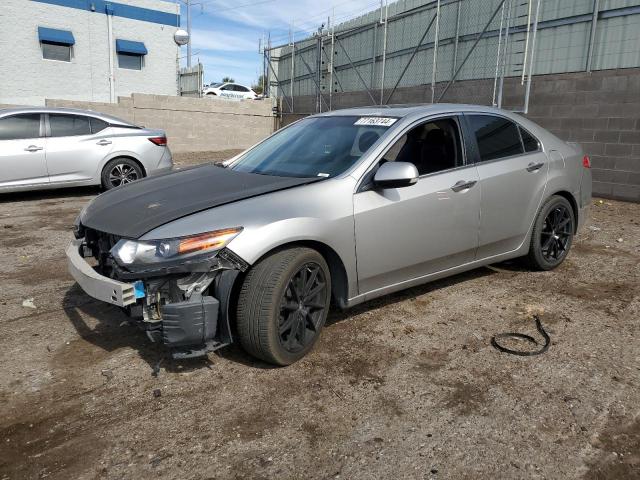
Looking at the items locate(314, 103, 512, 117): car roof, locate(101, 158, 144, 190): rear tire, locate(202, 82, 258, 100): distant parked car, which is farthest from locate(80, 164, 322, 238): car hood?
locate(202, 82, 258, 100): distant parked car

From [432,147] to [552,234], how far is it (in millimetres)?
1713

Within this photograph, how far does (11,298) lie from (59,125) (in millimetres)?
5064

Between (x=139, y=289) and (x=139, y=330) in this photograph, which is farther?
(x=139, y=330)

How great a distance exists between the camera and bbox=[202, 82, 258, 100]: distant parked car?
96.0 feet

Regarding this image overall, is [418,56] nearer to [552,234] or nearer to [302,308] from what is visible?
[552,234]

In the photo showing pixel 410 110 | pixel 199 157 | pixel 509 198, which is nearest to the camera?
pixel 410 110

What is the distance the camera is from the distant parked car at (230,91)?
2925cm

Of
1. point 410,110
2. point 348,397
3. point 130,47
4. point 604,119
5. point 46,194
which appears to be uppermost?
point 130,47

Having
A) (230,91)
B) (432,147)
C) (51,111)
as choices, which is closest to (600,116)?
(432,147)

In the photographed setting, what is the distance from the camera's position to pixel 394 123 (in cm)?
400

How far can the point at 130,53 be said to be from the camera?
24.9 m

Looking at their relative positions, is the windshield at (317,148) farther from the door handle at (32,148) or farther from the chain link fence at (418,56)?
the chain link fence at (418,56)

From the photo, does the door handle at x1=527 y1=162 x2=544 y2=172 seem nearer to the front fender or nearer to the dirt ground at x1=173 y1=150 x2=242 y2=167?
the front fender

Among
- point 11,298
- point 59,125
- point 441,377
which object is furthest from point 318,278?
point 59,125
